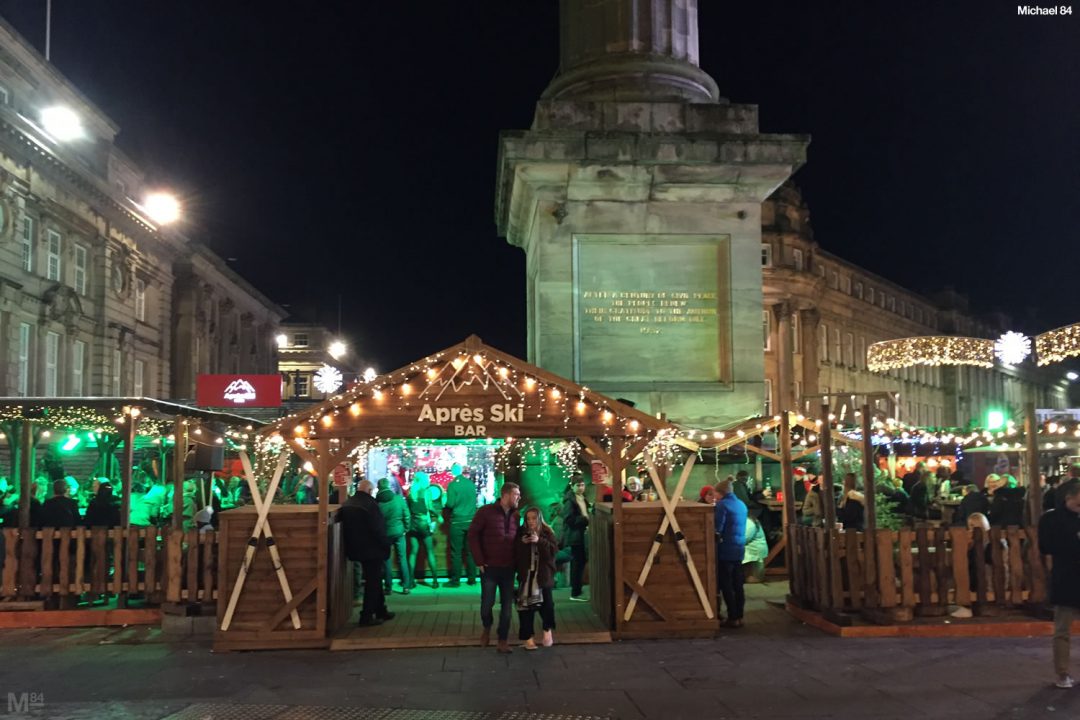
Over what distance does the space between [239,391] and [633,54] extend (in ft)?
107

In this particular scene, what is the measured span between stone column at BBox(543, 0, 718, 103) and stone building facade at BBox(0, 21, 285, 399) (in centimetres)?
2501

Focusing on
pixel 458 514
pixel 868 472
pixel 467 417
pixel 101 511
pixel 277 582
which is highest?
pixel 467 417

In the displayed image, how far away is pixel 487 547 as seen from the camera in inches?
414

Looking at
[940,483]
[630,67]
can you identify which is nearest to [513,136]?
[630,67]

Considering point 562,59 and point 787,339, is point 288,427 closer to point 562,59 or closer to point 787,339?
point 562,59

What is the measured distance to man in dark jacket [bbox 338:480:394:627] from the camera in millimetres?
11617

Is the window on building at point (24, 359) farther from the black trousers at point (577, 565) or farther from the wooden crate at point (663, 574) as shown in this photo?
the wooden crate at point (663, 574)

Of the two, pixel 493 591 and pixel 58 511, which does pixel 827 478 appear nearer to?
pixel 493 591

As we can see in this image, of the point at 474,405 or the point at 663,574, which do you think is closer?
the point at 474,405

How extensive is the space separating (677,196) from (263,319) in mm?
68883

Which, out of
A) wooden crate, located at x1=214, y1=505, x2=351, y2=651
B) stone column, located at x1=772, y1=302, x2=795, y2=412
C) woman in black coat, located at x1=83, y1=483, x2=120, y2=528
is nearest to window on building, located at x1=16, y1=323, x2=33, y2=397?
woman in black coat, located at x1=83, y1=483, x2=120, y2=528

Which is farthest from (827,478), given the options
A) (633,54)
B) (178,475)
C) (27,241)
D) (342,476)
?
(27,241)

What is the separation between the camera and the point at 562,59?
18984mm

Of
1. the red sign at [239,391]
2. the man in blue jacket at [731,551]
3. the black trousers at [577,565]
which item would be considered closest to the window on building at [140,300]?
the red sign at [239,391]
